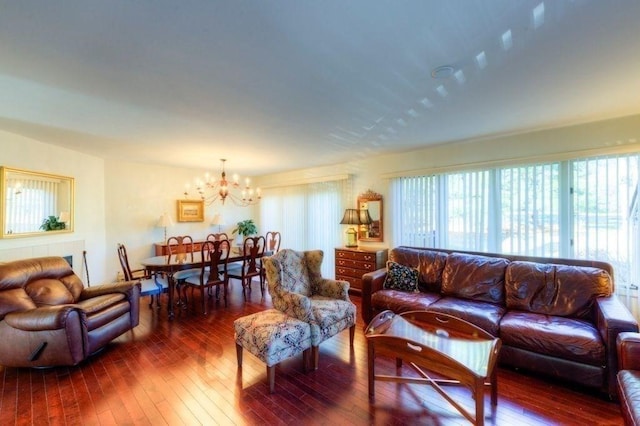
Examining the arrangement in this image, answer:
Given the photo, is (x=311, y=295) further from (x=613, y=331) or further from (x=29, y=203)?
(x=29, y=203)

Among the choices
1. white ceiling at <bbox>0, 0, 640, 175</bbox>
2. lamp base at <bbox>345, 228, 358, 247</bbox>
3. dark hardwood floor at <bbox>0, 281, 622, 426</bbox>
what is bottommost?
dark hardwood floor at <bbox>0, 281, 622, 426</bbox>

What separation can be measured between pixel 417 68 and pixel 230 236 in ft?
19.4

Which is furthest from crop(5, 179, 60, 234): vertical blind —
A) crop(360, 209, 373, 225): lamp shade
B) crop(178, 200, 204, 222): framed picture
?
crop(360, 209, 373, 225): lamp shade

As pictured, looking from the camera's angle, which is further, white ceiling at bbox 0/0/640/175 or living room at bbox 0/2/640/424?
living room at bbox 0/2/640/424

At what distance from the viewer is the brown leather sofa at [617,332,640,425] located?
57.1 inches

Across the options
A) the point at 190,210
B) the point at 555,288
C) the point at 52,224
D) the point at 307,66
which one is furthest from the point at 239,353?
the point at 190,210

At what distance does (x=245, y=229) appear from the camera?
6781 millimetres

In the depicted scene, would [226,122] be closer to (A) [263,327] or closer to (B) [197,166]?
(A) [263,327]

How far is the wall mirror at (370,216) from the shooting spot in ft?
16.0

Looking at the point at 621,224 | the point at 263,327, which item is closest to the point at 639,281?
the point at 621,224

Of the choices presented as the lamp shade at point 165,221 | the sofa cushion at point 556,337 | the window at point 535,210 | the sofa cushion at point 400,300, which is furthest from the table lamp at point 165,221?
the sofa cushion at point 556,337

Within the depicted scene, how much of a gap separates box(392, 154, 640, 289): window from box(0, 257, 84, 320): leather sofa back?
14.7 ft

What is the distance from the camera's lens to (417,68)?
1.97 m

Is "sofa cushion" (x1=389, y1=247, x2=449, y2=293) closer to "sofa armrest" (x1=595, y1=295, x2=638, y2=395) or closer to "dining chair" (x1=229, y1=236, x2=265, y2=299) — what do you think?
"sofa armrest" (x1=595, y1=295, x2=638, y2=395)
